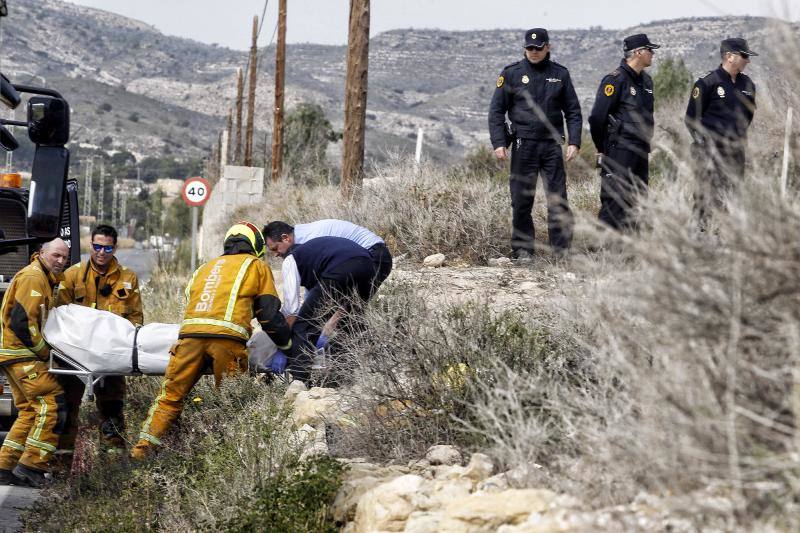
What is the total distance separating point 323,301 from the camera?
8.52 metres

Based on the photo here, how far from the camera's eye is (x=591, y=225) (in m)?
4.65

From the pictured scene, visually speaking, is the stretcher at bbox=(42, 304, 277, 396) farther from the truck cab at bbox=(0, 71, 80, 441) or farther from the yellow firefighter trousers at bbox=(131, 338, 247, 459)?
the truck cab at bbox=(0, 71, 80, 441)

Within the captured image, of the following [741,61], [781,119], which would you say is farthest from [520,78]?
[781,119]

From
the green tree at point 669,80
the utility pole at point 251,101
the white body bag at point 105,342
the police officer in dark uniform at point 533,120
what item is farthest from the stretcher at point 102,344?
the green tree at point 669,80

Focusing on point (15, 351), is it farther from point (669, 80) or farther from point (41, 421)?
point (669, 80)

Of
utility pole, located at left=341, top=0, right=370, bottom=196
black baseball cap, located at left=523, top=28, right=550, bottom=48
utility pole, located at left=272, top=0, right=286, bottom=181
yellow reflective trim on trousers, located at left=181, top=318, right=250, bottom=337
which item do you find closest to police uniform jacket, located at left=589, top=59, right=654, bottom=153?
black baseball cap, located at left=523, top=28, right=550, bottom=48

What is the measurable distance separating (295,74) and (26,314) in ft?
387

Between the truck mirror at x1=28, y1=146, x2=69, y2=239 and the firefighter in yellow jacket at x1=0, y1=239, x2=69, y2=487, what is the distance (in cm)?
208

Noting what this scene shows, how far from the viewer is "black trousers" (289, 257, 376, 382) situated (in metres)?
8.36

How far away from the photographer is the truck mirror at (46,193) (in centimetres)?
627

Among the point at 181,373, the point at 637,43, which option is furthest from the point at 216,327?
the point at 637,43

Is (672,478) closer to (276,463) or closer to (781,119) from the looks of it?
(276,463)

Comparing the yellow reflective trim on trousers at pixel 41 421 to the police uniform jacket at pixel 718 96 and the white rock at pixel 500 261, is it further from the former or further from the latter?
the police uniform jacket at pixel 718 96

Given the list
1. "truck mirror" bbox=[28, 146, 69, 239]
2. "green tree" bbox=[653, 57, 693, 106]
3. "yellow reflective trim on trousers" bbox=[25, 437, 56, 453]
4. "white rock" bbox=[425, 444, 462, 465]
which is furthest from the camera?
"green tree" bbox=[653, 57, 693, 106]
